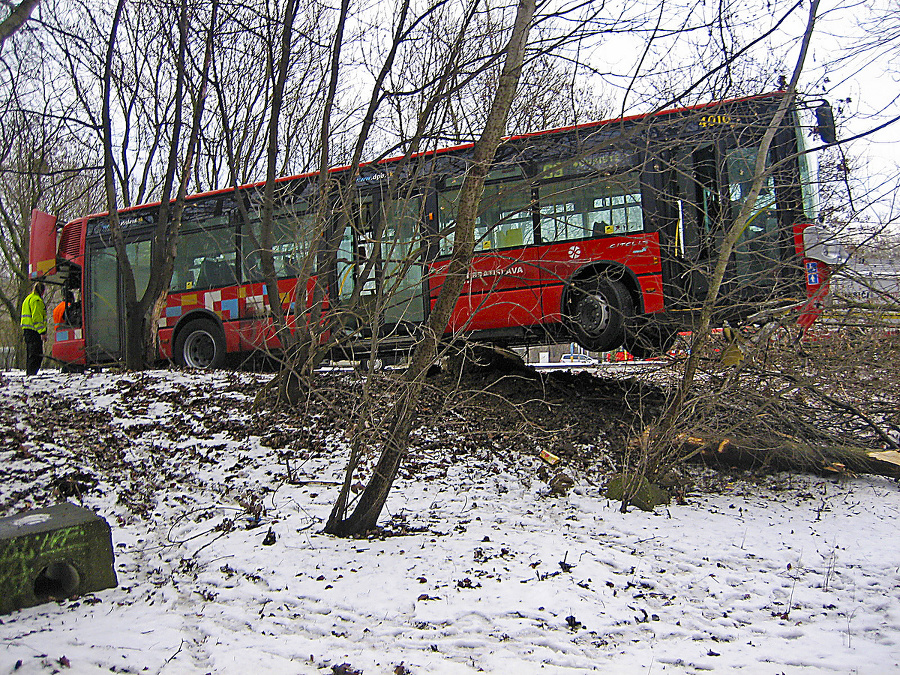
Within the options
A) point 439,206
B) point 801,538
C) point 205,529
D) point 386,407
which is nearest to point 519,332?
point 439,206

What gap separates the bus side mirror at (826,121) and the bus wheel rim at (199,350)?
28.3 feet

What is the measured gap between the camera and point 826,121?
575 cm

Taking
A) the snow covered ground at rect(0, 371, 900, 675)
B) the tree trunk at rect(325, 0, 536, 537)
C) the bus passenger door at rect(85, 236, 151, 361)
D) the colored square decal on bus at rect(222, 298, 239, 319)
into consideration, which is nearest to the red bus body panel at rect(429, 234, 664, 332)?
the snow covered ground at rect(0, 371, 900, 675)

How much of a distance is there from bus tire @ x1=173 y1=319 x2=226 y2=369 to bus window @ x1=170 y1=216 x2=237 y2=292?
2.10ft

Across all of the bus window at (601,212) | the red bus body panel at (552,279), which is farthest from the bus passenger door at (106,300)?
the bus window at (601,212)

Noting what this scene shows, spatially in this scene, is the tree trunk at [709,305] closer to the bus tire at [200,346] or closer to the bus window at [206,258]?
the bus window at [206,258]

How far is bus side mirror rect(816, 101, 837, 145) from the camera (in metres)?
5.70

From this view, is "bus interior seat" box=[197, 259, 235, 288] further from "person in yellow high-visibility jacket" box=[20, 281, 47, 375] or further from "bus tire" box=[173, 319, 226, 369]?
"person in yellow high-visibility jacket" box=[20, 281, 47, 375]

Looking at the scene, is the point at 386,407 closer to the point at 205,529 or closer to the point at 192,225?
the point at 205,529

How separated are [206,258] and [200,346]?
1.43 metres

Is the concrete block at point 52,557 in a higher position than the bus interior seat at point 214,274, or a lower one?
lower

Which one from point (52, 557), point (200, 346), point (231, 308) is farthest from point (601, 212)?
point (200, 346)

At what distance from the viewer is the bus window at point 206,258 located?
9.98m

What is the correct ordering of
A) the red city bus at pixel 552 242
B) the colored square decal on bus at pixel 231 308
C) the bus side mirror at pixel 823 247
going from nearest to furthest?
the red city bus at pixel 552 242 → the bus side mirror at pixel 823 247 → the colored square decal on bus at pixel 231 308
